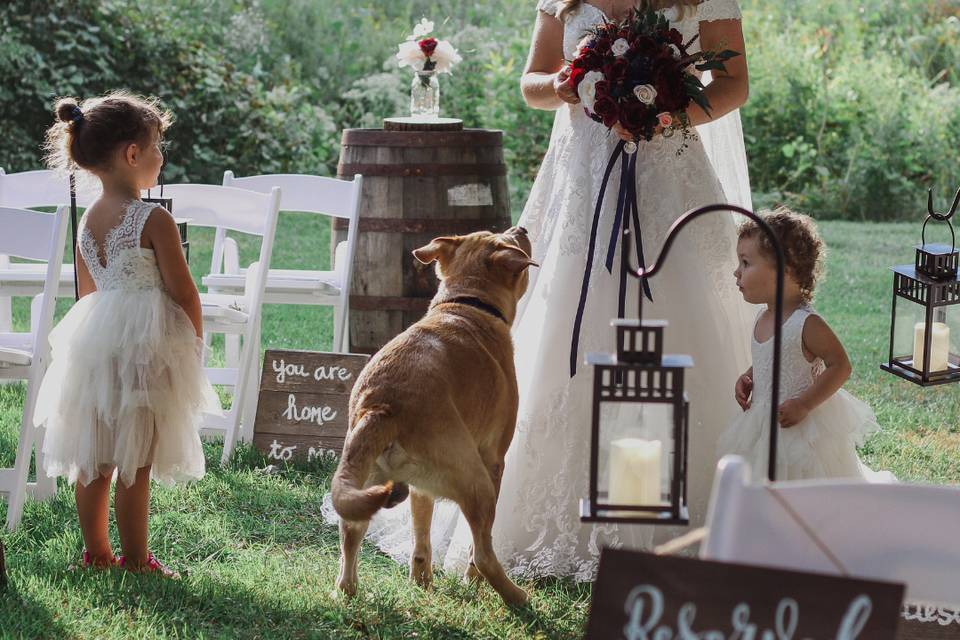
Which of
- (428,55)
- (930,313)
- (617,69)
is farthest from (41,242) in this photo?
(930,313)

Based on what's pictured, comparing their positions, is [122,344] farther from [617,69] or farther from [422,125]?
[422,125]

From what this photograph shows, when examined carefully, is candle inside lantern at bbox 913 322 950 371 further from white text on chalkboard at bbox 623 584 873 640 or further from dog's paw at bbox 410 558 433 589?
dog's paw at bbox 410 558 433 589

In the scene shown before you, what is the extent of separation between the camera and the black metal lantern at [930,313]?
2.72m

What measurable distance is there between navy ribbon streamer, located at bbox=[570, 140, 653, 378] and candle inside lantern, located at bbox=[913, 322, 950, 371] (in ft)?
3.32

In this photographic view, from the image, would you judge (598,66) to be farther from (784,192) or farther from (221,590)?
(784,192)

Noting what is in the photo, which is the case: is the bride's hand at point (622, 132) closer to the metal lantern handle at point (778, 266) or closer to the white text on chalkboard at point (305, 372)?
the metal lantern handle at point (778, 266)

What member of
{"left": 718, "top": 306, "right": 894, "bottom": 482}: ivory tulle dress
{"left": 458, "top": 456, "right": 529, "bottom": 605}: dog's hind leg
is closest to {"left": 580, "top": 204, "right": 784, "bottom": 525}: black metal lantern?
{"left": 458, "top": 456, "right": 529, "bottom": 605}: dog's hind leg

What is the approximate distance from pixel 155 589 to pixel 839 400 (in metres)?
2.12

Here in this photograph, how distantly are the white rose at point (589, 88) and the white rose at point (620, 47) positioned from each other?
90mm

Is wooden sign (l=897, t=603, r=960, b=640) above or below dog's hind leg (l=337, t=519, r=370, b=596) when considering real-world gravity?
→ below

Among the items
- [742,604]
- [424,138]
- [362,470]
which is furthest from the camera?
[424,138]

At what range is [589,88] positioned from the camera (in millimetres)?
3381

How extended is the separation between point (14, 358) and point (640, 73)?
87.8 inches

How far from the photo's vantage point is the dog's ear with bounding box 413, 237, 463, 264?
3.58 m
